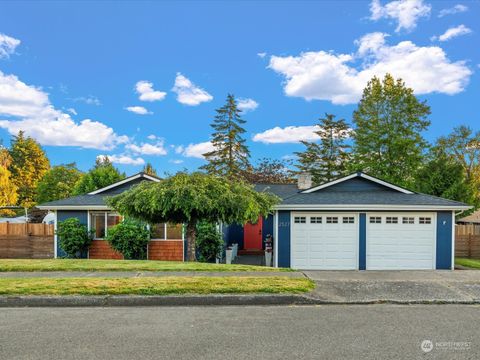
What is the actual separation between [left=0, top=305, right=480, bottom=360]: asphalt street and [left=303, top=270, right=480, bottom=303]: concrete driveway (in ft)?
1.02

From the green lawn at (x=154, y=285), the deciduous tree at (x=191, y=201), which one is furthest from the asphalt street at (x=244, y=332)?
the deciduous tree at (x=191, y=201)

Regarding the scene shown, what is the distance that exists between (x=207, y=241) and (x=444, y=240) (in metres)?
8.78

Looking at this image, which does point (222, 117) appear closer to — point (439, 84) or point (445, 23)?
point (439, 84)

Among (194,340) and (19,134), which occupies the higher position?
(19,134)

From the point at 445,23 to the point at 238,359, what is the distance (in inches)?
683

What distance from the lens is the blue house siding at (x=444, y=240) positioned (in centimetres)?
1280

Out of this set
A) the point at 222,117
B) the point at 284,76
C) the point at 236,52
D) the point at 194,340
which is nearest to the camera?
the point at 194,340

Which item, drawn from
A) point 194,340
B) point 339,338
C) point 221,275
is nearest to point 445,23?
point 221,275

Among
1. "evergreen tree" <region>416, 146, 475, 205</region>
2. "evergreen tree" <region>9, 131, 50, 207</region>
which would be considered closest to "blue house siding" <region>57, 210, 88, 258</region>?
"evergreen tree" <region>416, 146, 475, 205</region>

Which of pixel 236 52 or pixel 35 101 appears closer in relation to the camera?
pixel 236 52

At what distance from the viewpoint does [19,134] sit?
45.1 metres

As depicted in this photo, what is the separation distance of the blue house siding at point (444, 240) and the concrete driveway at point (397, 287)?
4237 mm

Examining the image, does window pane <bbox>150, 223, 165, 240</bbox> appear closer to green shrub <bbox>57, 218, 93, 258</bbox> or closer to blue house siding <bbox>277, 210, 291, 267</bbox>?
green shrub <bbox>57, 218, 93, 258</bbox>

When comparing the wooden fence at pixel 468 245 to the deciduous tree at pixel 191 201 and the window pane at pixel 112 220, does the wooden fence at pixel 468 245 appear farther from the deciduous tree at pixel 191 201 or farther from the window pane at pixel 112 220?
the window pane at pixel 112 220
